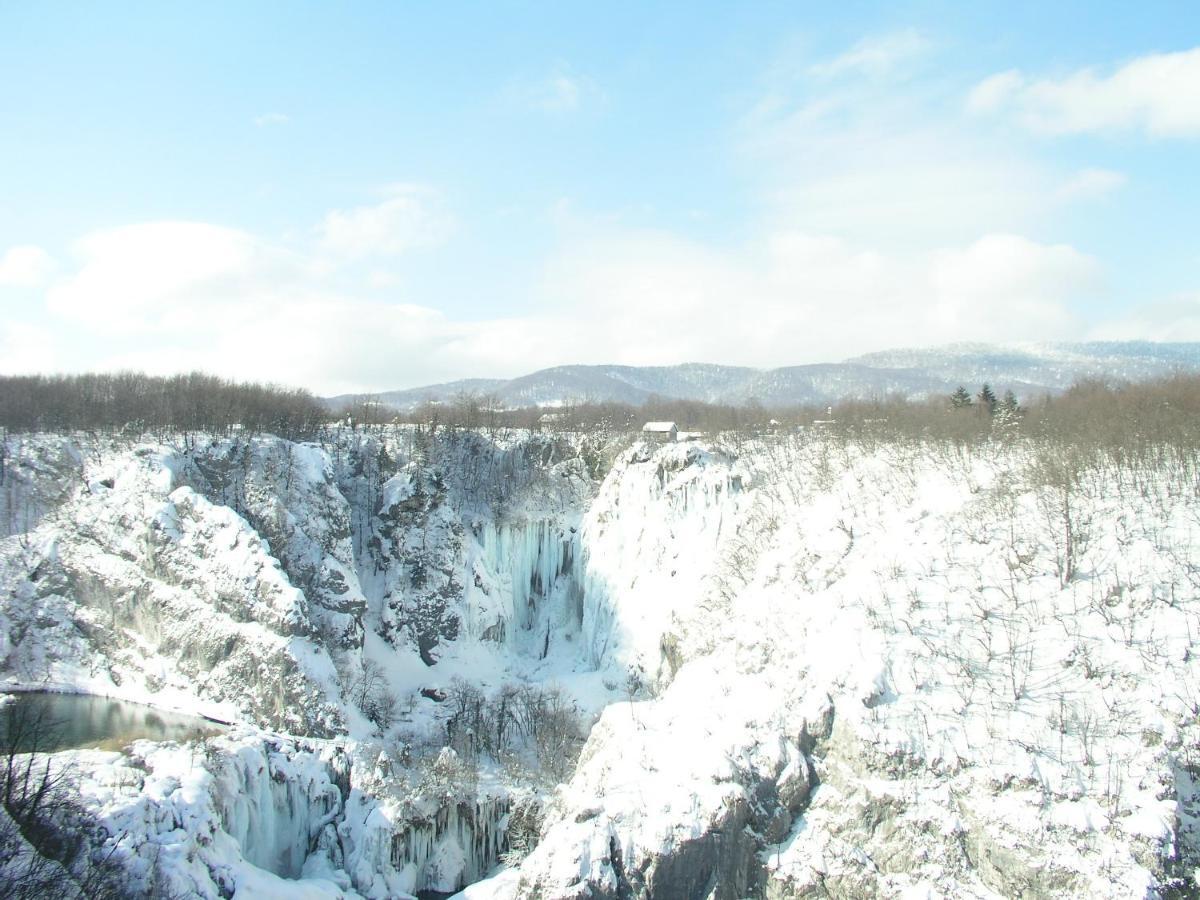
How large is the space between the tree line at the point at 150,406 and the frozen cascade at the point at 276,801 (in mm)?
29134

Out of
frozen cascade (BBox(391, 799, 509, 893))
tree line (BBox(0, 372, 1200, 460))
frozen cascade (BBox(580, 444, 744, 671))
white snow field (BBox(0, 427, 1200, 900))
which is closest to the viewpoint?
white snow field (BBox(0, 427, 1200, 900))

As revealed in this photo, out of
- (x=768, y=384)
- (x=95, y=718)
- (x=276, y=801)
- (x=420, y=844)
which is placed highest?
(x=768, y=384)

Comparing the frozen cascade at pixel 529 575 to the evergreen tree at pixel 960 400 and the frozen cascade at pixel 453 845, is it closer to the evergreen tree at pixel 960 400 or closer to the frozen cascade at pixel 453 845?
the frozen cascade at pixel 453 845

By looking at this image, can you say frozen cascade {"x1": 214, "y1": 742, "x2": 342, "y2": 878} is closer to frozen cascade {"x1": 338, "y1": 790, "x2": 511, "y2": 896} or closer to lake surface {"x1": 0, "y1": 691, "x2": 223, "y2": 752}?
frozen cascade {"x1": 338, "y1": 790, "x2": 511, "y2": 896}

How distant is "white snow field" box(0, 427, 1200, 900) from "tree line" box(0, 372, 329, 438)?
14.3ft

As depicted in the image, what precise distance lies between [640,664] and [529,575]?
12780 millimetres

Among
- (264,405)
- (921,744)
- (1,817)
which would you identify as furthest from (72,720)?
(921,744)

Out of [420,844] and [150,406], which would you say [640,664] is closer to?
[420,844]

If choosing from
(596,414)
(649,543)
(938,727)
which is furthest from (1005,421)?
(596,414)

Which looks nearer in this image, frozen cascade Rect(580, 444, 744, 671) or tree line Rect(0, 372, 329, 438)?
frozen cascade Rect(580, 444, 744, 671)

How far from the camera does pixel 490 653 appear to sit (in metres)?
45.1

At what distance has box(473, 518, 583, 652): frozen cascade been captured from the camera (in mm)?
47562

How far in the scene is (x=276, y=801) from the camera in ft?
80.5

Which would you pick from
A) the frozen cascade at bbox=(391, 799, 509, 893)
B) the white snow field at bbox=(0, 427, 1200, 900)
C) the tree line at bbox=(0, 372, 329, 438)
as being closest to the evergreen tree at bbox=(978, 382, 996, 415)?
the white snow field at bbox=(0, 427, 1200, 900)
